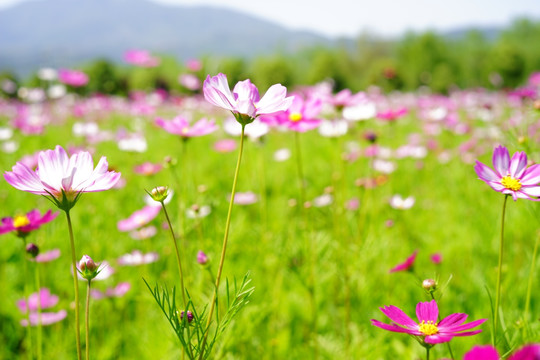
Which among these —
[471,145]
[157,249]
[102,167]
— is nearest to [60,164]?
[102,167]

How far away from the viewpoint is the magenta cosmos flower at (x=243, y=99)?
20.1 inches

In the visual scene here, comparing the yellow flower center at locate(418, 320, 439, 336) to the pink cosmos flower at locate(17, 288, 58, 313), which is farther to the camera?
the pink cosmos flower at locate(17, 288, 58, 313)

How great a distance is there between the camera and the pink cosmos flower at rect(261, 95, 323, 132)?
3.14 feet

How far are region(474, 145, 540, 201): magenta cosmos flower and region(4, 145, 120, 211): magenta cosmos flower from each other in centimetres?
49

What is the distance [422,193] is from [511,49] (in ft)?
63.3

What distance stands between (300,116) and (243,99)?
49 cm

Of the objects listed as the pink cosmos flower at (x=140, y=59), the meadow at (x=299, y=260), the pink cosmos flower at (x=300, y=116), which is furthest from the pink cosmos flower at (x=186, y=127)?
the pink cosmos flower at (x=140, y=59)

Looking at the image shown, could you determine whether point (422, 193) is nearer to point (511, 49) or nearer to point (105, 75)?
point (511, 49)

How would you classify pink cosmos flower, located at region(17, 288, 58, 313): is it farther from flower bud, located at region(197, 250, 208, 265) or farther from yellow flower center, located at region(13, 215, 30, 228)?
flower bud, located at region(197, 250, 208, 265)

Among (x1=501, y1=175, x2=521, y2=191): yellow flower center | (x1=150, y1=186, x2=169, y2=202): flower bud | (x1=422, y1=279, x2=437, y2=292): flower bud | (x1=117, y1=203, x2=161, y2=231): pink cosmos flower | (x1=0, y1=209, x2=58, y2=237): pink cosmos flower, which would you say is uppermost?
(x1=501, y1=175, x2=521, y2=191): yellow flower center

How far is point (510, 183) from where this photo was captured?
0.58 m

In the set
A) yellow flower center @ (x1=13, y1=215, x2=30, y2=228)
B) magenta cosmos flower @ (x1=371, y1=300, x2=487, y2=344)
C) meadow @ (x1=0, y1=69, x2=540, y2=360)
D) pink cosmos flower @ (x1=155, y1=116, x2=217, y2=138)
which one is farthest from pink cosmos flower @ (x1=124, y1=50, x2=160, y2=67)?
magenta cosmos flower @ (x1=371, y1=300, x2=487, y2=344)

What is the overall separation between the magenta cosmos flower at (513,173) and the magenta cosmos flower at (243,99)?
0.93 ft

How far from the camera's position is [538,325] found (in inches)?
34.5
